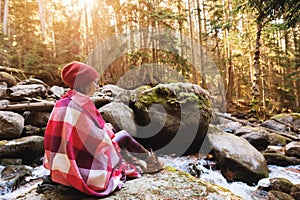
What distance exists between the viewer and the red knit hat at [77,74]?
2.13 meters

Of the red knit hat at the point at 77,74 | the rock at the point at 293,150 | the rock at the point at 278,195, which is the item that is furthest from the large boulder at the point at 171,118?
the red knit hat at the point at 77,74

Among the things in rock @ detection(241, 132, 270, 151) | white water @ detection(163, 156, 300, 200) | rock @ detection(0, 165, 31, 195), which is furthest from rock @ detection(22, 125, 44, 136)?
rock @ detection(241, 132, 270, 151)

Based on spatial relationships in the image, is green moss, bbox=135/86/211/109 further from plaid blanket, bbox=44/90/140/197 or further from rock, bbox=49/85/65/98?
rock, bbox=49/85/65/98

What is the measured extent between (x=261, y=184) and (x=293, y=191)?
1.98ft

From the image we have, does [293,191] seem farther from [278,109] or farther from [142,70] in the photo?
[278,109]

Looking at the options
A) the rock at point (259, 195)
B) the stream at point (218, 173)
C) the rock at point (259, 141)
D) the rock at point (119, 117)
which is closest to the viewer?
the rock at point (259, 195)

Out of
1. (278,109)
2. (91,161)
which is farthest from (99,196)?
(278,109)

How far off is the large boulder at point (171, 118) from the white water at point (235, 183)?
19.7 inches

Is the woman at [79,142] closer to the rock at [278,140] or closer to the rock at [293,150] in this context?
the rock at [293,150]

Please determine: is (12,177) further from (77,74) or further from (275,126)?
(275,126)

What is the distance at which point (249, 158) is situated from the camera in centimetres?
488

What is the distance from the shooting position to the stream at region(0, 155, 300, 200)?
4441 mm

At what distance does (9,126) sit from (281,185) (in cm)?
635

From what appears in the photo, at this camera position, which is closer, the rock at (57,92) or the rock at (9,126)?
the rock at (9,126)
